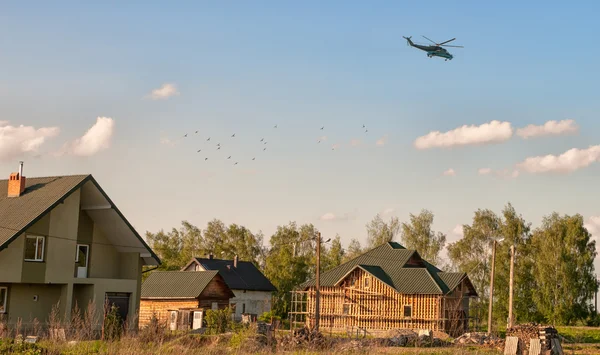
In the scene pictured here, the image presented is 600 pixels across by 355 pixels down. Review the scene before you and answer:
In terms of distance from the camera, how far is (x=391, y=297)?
5553 centimetres

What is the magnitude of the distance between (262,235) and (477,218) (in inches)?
1064

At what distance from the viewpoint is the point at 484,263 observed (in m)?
78.4

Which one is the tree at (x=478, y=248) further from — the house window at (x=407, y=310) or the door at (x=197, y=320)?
the door at (x=197, y=320)

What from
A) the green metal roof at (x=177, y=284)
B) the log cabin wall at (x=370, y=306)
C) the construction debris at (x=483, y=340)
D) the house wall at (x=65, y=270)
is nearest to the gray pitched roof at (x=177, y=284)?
the green metal roof at (x=177, y=284)

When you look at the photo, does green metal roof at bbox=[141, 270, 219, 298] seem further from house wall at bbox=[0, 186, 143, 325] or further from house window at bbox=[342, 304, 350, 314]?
house wall at bbox=[0, 186, 143, 325]

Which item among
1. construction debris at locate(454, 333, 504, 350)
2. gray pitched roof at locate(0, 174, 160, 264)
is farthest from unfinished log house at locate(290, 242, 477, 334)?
gray pitched roof at locate(0, 174, 160, 264)

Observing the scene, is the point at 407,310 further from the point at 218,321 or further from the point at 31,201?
the point at 31,201

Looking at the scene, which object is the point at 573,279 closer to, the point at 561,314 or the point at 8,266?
the point at 561,314

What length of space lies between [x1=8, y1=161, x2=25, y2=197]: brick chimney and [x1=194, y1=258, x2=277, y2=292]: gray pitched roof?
1282 inches

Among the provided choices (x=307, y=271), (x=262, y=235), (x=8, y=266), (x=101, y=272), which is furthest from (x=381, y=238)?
(x=8, y=266)

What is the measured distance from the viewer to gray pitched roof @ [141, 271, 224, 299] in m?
51.2

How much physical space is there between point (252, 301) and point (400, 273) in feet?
49.5

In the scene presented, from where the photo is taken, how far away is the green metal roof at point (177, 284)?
51188 mm

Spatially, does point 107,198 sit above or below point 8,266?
above
